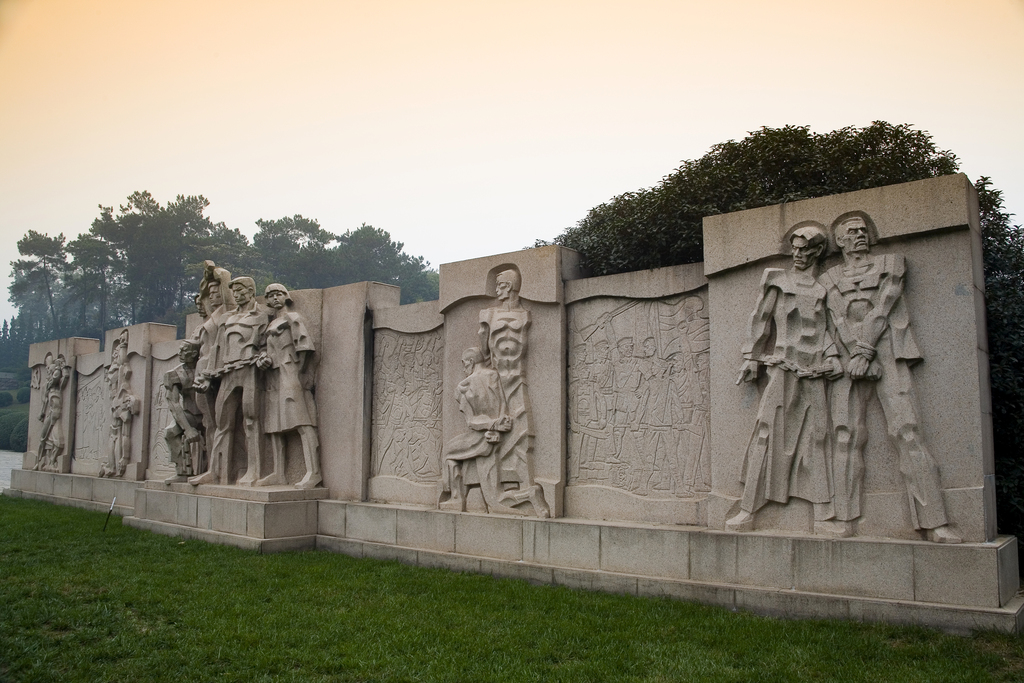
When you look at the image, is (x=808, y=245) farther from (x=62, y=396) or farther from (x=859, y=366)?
(x=62, y=396)

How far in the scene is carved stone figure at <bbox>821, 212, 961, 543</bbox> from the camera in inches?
231

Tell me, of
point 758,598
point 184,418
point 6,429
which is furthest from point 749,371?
point 6,429

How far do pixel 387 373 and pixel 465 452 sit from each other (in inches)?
77.0

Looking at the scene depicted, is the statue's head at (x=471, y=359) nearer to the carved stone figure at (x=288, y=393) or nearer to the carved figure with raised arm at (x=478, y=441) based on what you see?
the carved figure with raised arm at (x=478, y=441)

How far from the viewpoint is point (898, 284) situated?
6.08 meters

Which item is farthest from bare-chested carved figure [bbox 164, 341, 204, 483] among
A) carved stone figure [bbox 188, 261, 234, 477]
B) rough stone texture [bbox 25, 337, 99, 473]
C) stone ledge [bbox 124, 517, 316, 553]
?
rough stone texture [bbox 25, 337, 99, 473]

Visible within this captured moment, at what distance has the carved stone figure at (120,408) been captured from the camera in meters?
14.1

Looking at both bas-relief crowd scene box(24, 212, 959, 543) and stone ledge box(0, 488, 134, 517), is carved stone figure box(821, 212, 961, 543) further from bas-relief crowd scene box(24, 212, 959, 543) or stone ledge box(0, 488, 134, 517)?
stone ledge box(0, 488, 134, 517)

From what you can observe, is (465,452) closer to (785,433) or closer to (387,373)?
(387,373)

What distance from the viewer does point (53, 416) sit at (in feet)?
A: 53.3

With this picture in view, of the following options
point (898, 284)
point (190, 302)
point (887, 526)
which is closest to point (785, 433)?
point (887, 526)

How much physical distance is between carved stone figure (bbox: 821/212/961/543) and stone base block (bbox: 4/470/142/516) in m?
11.0

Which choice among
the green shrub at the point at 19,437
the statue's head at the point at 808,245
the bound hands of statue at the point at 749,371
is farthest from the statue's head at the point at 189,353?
the green shrub at the point at 19,437

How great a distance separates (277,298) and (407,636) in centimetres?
604
